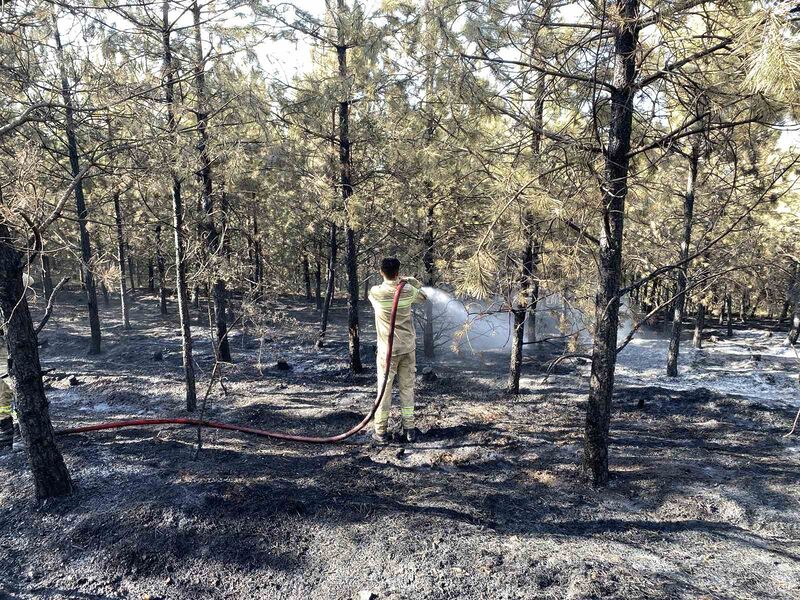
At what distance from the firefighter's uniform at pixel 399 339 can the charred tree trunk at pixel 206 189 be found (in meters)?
2.23

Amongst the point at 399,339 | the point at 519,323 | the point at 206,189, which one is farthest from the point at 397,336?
the point at 206,189

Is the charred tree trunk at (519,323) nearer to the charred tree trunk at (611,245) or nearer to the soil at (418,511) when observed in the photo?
the soil at (418,511)

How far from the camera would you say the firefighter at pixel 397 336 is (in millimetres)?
6250

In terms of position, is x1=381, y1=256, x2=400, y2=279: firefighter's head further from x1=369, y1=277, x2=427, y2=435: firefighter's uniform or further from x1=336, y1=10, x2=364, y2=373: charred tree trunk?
x1=336, y1=10, x2=364, y2=373: charred tree trunk

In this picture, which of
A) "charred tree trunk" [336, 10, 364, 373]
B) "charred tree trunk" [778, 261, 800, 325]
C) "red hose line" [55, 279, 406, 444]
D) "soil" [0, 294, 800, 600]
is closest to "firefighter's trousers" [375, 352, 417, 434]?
"red hose line" [55, 279, 406, 444]

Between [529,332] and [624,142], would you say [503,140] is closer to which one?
[624,142]

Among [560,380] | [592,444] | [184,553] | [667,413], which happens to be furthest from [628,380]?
[184,553]

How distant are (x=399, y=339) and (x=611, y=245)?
2933mm

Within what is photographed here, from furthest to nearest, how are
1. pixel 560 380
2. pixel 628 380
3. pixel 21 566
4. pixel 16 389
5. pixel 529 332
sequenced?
pixel 529 332, pixel 628 380, pixel 560 380, pixel 16 389, pixel 21 566

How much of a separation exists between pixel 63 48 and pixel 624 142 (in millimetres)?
6318

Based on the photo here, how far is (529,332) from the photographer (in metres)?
18.4

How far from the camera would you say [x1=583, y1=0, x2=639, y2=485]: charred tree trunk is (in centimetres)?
496

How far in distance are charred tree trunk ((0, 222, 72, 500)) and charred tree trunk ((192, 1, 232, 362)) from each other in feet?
6.67

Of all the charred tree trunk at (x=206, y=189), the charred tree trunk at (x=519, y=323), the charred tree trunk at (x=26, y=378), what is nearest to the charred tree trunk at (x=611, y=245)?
the charred tree trunk at (x=519, y=323)
